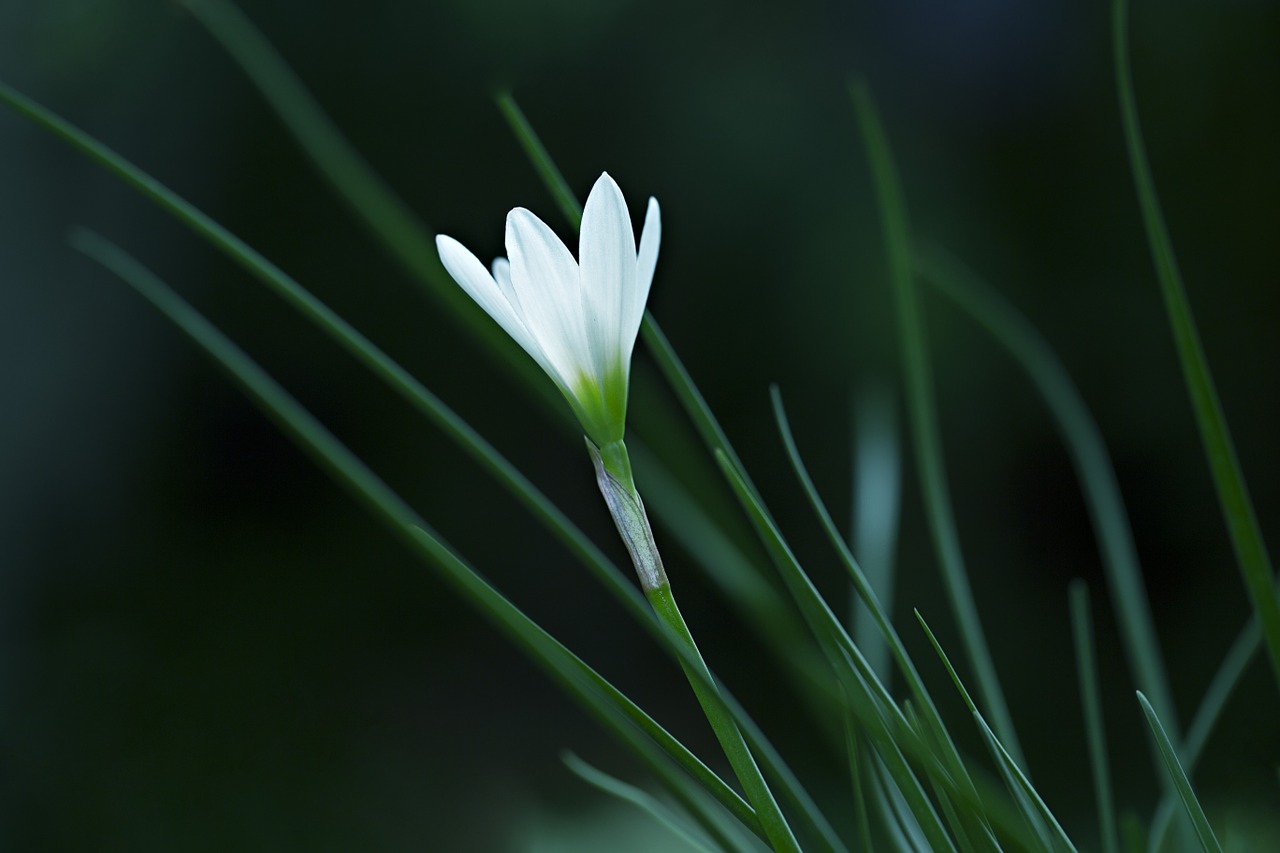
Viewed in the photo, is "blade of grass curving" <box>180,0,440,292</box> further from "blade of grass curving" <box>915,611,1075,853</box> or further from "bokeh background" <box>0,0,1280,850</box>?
"bokeh background" <box>0,0,1280,850</box>

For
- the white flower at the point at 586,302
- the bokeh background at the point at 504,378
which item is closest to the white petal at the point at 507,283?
the white flower at the point at 586,302

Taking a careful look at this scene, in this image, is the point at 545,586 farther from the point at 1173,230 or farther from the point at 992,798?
the point at 992,798

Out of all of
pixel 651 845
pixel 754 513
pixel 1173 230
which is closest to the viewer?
pixel 754 513

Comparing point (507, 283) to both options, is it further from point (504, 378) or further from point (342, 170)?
point (504, 378)

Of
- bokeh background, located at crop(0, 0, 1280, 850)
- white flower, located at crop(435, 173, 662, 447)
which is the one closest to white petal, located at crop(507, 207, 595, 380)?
white flower, located at crop(435, 173, 662, 447)

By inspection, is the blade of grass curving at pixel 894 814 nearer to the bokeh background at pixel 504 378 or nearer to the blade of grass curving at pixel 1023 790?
the blade of grass curving at pixel 1023 790

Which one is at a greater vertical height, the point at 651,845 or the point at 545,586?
the point at 545,586

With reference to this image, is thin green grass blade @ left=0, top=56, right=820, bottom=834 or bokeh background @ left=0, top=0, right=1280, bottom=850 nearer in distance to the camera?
thin green grass blade @ left=0, top=56, right=820, bottom=834

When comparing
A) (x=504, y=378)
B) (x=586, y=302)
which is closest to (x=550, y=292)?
(x=586, y=302)

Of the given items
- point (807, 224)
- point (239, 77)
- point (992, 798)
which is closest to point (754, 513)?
point (992, 798)
